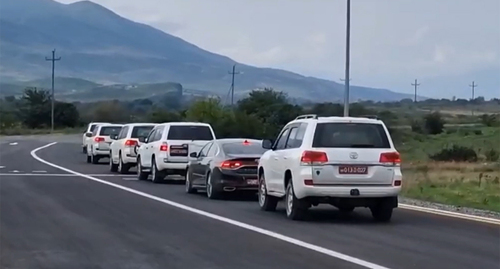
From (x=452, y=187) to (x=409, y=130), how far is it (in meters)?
59.5

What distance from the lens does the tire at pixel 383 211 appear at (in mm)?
18781

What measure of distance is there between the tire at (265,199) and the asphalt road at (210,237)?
0.19m

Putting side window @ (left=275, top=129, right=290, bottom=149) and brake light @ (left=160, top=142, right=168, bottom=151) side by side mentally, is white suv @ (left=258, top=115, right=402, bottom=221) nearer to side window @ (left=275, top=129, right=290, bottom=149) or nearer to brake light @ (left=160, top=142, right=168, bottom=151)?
side window @ (left=275, top=129, right=290, bottom=149)

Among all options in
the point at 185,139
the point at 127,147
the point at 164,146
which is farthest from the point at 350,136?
the point at 127,147

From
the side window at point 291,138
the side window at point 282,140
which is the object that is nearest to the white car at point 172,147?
the side window at point 282,140

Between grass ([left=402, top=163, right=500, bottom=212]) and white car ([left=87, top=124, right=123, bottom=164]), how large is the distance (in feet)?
42.3

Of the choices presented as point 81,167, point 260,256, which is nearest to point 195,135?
point 81,167

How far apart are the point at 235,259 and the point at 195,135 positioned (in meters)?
18.0

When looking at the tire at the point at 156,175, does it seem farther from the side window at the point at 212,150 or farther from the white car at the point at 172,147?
the side window at the point at 212,150

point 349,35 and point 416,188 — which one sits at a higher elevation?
point 349,35

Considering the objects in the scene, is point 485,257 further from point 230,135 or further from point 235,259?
point 230,135

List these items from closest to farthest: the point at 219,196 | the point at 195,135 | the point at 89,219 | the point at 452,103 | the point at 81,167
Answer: the point at 89,219 → the point at 219,196 → the point at 195,135 → the point at 81,167 → the point at 452,103

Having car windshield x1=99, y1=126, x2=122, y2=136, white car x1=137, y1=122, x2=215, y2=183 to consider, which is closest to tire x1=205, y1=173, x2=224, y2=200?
white car x1=137, y1=122, x2=215, y2=183

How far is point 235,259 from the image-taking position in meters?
13.5
